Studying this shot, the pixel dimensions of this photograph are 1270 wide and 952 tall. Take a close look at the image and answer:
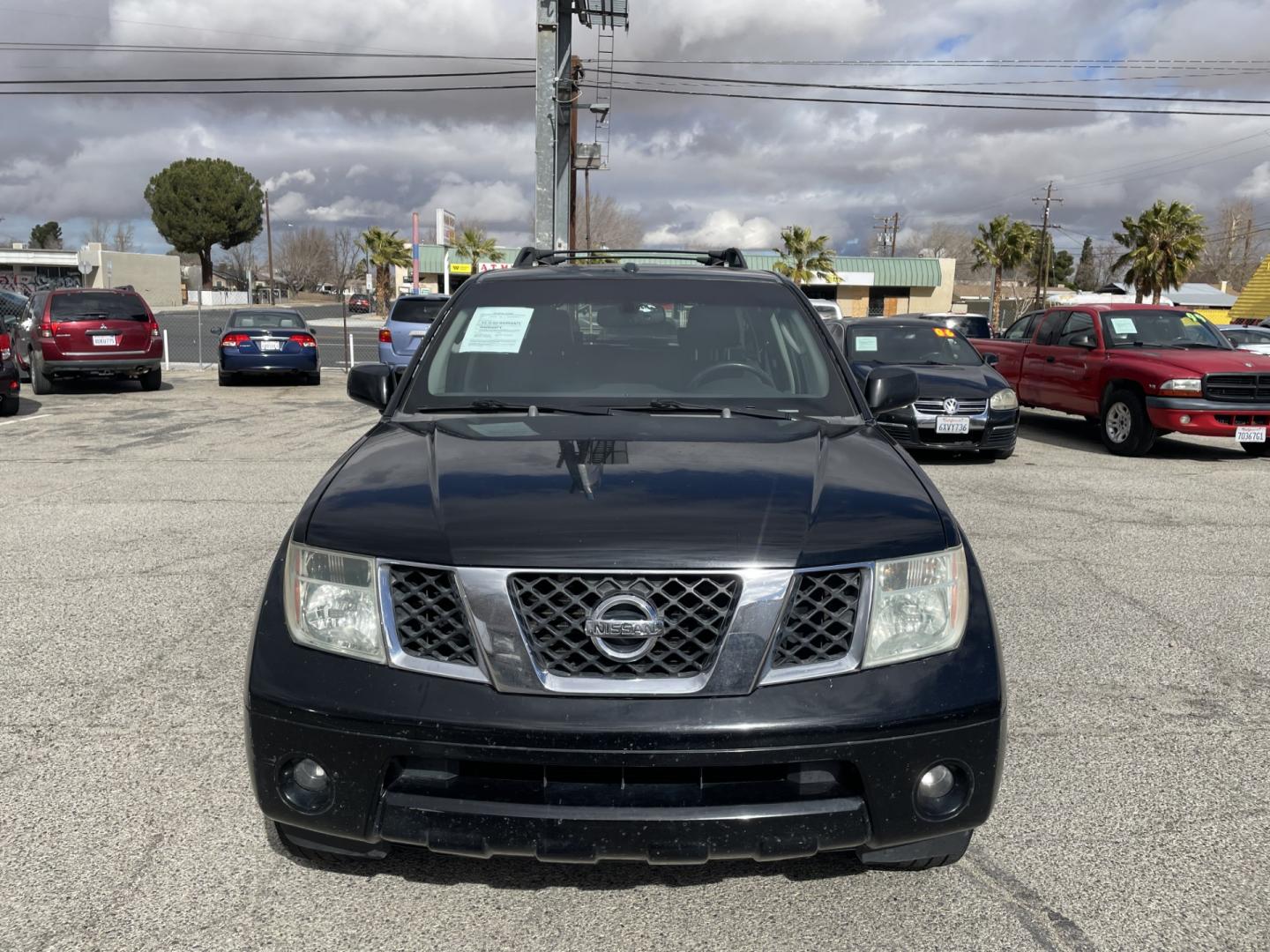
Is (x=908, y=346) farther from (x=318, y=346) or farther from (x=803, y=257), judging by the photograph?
(x=803, y=257)

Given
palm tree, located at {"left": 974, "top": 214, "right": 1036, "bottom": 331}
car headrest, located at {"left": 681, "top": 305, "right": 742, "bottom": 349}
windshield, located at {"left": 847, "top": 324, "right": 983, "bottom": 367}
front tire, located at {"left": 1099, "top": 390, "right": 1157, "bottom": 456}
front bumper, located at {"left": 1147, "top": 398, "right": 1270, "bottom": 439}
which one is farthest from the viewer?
palm tree, located at {"left": 974, "top": 214, "right": 1036, "bottom": 331}

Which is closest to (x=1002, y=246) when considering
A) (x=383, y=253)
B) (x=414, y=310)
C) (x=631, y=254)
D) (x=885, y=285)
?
(x=885, y=285)

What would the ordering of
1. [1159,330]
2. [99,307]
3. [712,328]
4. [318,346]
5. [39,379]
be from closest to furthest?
Result: [712,328], [1159,330], [39,379], [99,307], [318,346]

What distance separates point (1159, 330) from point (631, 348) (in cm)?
1076

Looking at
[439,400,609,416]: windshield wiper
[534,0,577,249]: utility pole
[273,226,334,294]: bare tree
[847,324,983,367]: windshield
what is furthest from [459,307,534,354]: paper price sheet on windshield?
[273,226,334,294]: bare tree

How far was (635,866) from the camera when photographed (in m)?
2.86

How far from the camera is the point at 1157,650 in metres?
4.94

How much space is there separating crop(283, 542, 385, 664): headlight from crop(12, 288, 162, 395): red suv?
16.7 meters

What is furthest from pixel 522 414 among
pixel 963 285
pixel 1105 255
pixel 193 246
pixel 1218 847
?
pixel 1105 255

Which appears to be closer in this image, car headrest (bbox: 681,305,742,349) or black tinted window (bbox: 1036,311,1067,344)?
car headrest (bbox: 681,305,742,349)

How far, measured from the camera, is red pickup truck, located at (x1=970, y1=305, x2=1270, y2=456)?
11.3 meters

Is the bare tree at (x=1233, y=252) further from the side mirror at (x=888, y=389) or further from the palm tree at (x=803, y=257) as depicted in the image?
the side mirror at (x=888, y=389)

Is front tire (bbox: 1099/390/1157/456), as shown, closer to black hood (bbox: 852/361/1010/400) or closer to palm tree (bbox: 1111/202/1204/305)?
black hood (bbox: 852/361/1010/400)

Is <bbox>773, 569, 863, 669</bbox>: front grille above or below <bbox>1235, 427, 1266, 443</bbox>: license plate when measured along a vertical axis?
above
